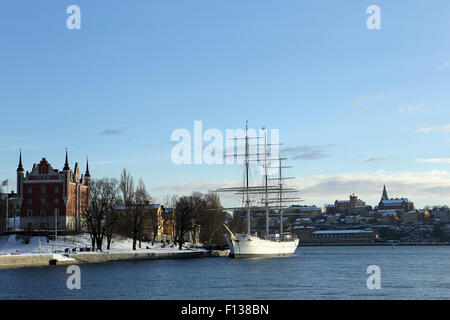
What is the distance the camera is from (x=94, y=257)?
8800 centimetres

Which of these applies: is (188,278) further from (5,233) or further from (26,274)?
(5,233)

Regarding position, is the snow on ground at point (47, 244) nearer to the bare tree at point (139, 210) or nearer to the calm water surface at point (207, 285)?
the bare tree at point (139, 210)

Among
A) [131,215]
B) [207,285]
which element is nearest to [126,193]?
[131,215]

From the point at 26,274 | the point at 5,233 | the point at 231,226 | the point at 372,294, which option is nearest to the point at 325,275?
the point at 372,294

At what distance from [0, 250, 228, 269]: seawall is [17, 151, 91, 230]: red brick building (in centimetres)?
2012

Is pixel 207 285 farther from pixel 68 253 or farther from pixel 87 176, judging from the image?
pixel 87 176

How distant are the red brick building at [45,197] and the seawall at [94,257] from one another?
2012 centimetres

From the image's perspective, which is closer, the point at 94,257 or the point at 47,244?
the point at 94,257

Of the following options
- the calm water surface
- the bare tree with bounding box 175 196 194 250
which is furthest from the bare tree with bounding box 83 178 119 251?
the calm water surface

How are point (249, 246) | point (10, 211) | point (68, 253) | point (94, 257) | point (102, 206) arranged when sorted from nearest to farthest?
point (68, 253)
point (94, 257)
point (102, 206)
point (249, 246)
point (10, 211)

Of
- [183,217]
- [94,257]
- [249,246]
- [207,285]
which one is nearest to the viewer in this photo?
[207,285]

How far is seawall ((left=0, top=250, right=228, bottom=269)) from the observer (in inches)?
2894

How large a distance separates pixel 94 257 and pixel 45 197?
102ft
